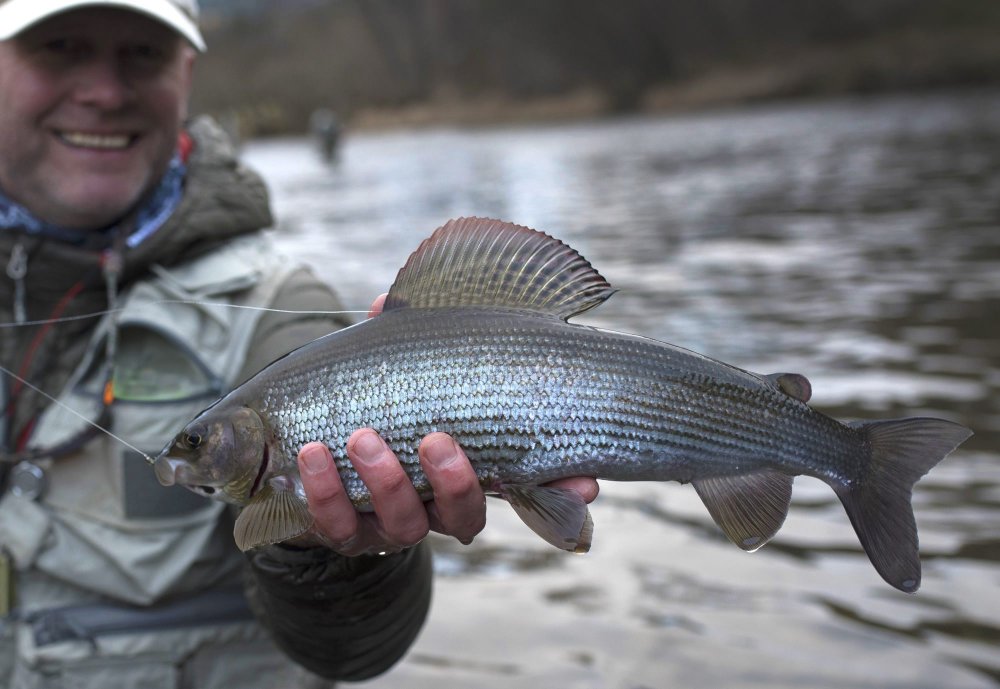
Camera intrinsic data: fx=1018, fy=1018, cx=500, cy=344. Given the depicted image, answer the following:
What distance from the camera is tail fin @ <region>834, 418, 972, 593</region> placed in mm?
2420

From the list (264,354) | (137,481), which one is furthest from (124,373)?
(264,354)

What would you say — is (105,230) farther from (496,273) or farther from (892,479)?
(892,479)

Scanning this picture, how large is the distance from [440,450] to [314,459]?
0.29 m

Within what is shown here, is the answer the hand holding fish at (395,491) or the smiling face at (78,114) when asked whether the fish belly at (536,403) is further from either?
the smiling face at (78,114)

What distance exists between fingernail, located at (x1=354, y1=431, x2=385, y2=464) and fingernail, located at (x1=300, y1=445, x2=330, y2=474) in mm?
73

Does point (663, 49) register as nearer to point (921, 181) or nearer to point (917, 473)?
point (921, 181)

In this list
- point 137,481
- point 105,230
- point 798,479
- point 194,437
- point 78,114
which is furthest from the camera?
point 798,479

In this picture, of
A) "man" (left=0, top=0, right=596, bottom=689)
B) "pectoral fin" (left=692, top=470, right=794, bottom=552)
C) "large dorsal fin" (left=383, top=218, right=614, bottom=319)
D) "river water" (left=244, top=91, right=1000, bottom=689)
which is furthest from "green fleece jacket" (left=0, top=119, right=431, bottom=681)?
"river water" (left=244, top=91, right=1000, bottom=689)

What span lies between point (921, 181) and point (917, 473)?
21.2 meters

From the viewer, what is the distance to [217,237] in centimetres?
→ 374

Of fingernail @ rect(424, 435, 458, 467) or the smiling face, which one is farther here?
the smiling face

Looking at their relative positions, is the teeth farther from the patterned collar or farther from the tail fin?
the tail fin

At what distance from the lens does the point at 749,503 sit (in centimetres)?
250

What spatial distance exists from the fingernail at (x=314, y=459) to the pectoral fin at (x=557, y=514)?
426 millimetres
